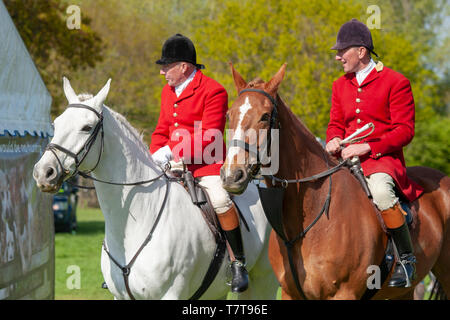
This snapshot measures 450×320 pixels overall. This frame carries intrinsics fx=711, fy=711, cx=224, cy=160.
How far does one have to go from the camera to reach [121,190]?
591 cm

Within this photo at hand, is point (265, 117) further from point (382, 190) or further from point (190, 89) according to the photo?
point (190, 89)

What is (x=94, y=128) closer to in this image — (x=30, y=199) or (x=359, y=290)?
(x=359, y=290)

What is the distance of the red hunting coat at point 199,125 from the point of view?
6.59 metres

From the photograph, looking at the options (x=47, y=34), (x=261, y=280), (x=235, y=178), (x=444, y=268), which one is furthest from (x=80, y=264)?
(x=235, y=178)

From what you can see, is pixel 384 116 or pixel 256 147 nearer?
pixel 256 147

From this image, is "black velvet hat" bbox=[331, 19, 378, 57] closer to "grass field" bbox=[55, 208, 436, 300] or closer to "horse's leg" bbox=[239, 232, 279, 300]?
"horse's leg" bbox=[239, 232, 279, 300]

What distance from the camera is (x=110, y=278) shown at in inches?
237

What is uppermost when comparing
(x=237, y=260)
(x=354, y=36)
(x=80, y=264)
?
(x=354, y=36)

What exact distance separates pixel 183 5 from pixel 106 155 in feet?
183

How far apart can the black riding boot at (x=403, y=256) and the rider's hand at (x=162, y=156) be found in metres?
2.13

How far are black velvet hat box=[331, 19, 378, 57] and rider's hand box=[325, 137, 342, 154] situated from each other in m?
0.78

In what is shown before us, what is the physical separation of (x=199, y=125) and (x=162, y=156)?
46 cm

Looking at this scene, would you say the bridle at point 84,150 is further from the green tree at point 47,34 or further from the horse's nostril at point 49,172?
the green tree at point 47,34

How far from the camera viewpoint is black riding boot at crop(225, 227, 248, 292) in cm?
636
